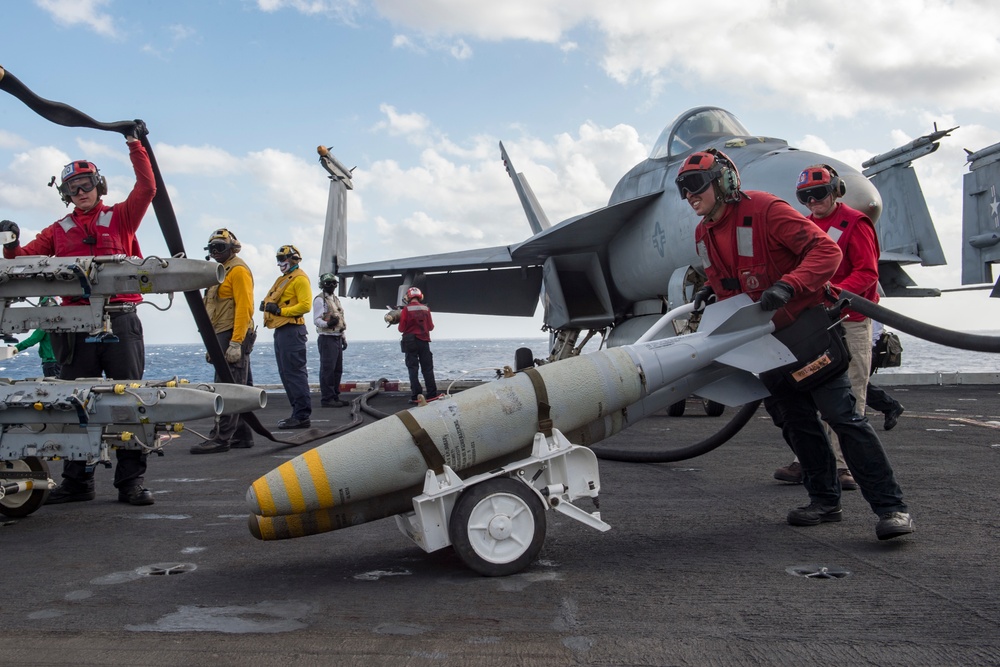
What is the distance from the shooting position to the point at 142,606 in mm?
3072

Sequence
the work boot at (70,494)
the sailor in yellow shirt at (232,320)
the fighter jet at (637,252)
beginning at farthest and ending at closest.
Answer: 1. the fighter jet at (637,252)
2. the sailor in yellow shirt at (232,320)
3. the work boot at (70,494)

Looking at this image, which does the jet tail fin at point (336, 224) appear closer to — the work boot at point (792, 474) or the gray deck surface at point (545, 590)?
the gray deck surface at point (545, 590)

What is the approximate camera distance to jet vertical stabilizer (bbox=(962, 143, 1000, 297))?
47.7ft

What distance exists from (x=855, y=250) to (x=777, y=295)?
1592mm

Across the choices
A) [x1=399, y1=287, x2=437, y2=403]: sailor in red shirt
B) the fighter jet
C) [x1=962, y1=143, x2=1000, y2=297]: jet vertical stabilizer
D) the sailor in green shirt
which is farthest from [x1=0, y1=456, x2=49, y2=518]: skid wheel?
[x1=962, y1=143, x2=1000, y2=297]: jet vertical stabilizer

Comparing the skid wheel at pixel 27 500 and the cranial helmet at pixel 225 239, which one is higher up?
the cranial helmet at pixel 225 239

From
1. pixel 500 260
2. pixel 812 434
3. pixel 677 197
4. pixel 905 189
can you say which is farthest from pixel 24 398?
pixel 905 189

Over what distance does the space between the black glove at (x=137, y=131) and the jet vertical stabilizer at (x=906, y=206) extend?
41.8 feet

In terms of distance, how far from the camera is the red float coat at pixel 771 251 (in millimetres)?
3906

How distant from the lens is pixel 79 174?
16.0 ft

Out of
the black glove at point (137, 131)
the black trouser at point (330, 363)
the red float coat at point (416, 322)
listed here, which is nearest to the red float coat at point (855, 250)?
the black glove at point (137, 131)

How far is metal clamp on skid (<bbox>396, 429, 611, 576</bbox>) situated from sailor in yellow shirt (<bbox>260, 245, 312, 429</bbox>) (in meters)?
5.50

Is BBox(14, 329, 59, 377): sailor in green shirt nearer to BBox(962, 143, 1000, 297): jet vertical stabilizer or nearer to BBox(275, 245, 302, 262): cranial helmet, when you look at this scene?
BBox(275, 245, 302, 262): cranial helmet

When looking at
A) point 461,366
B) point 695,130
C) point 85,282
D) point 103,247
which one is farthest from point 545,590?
point 461,366
